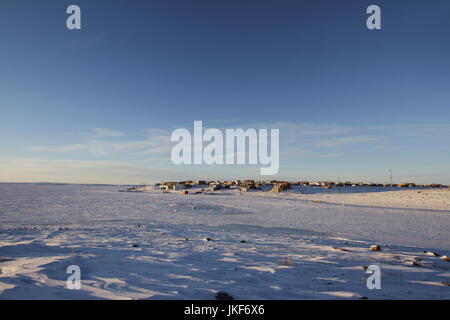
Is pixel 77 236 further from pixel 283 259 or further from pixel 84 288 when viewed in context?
pixel 283 259

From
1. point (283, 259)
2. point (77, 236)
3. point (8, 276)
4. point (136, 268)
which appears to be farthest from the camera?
point (77, 236)

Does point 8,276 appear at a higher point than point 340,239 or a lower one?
higher

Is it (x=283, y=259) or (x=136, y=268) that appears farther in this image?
(x=283, y=259)
